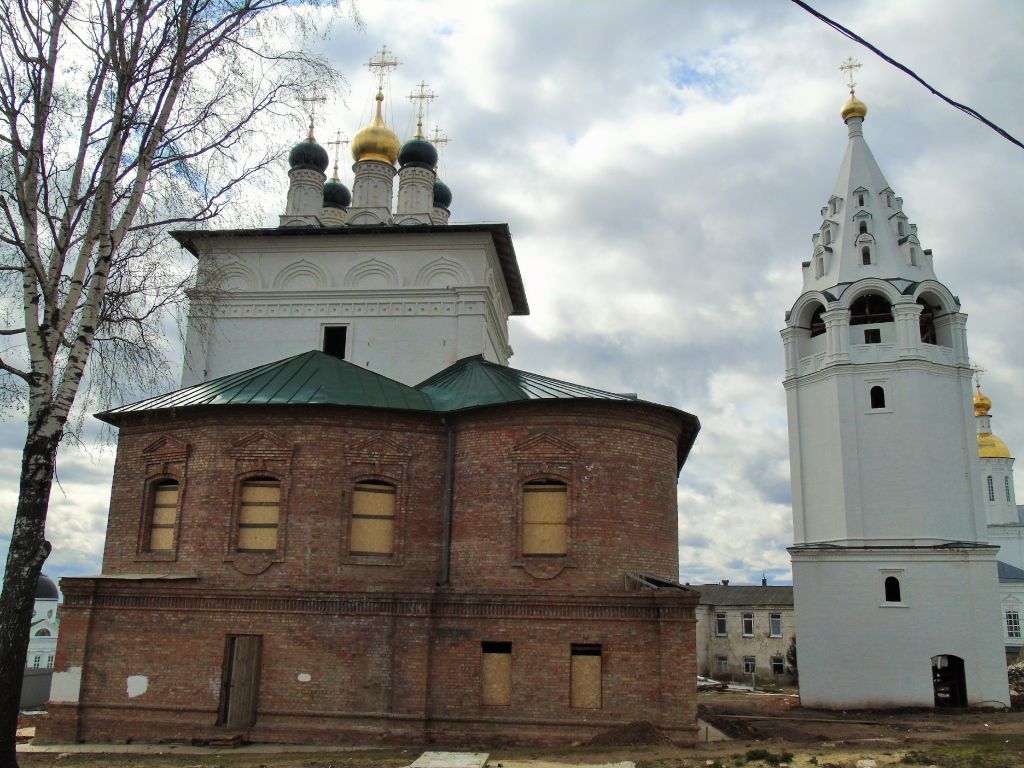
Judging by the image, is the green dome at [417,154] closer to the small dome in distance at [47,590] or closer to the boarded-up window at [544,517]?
the boarded-up window at [544,517]

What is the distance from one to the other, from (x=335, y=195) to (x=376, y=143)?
228 cm

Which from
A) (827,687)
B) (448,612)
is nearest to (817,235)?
(827,687)

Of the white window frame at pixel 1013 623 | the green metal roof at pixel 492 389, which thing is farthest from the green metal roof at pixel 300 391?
the white window frame at pixel 1013 623

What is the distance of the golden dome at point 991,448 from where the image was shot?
5472 centimetres

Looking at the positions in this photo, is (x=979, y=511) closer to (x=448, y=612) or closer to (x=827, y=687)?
(x=827, y=687)

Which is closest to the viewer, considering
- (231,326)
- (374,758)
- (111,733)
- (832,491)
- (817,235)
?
(374,758)

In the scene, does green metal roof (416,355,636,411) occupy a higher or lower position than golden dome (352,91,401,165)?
lower

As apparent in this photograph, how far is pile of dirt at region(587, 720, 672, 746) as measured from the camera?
524 inches

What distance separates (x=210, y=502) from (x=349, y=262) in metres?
7.67

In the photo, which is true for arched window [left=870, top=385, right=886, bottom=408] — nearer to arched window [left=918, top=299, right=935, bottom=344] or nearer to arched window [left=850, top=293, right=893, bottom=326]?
arched window [left=850, top=293, right=893, bottom=326]

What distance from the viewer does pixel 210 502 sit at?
15.3 m

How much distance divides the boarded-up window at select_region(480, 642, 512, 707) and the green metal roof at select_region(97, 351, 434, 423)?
13.8ft

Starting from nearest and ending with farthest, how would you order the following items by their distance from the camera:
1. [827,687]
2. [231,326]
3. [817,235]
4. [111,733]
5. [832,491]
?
1. [111,733]
2. [231,326]
3. [827,687]
4. [832,491]
5. [817,235]

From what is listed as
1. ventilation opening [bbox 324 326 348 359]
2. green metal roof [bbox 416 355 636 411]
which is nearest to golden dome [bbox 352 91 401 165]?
ventilation opening [bbox 324 326 348 359]
